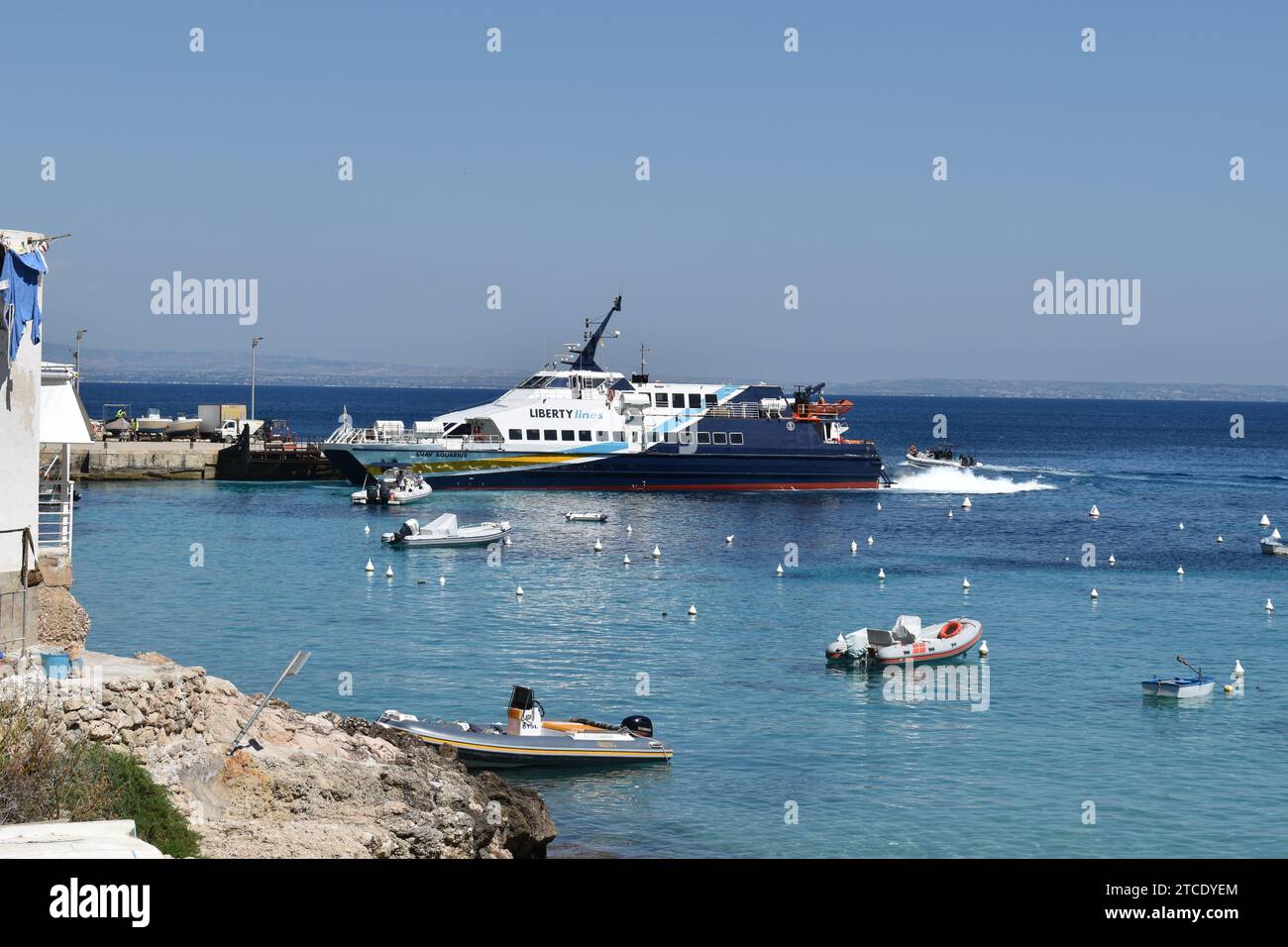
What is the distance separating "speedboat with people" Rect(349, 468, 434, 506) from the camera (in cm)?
6147

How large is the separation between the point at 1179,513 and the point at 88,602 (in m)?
A: 49.9

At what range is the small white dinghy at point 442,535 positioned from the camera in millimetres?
48094

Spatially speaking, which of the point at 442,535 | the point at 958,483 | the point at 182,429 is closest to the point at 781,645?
the point at 442,535

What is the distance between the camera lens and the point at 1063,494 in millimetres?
76250

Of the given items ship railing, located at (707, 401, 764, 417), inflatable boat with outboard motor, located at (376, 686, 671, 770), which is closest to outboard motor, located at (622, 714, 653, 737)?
inflatable boat with outboard motor, located at (376, 686, 671, 770)

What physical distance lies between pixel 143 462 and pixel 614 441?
2516 cm

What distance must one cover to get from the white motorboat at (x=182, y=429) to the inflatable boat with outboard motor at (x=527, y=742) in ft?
214

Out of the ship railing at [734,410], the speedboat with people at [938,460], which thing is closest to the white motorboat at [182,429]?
the ship railing at [734,410]

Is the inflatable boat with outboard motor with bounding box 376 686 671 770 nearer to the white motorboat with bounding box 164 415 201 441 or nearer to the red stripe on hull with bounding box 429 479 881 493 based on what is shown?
the red stripe on hull with bounding box 429 479 881 493

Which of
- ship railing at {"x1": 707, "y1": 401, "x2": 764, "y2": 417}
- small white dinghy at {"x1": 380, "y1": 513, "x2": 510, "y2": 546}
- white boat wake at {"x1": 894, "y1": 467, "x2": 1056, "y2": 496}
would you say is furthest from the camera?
white boat wake at {"x1": 894, "y1": 467, "x2": 1056, "y2": 496}

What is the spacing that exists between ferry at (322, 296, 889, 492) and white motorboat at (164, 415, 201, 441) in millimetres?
17964
